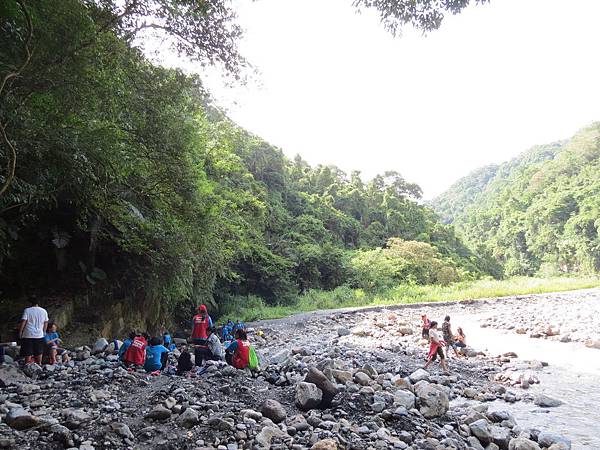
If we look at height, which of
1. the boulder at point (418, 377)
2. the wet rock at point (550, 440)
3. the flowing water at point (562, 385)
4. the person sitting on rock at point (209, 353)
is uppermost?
the person sitting on rock at point (209, 353)

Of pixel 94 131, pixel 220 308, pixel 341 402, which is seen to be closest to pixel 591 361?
pixel 341 402

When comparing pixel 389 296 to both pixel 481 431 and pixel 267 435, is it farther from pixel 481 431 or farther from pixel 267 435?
pixel 267 435

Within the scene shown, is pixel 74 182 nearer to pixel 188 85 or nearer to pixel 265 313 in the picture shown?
pixel 188 85

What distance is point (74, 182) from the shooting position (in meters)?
6.21

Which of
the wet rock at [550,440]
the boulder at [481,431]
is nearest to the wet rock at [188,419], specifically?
the boulder at [481,431]

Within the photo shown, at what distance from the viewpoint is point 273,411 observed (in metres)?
5.00

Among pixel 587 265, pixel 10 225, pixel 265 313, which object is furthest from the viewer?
pixel 587 265

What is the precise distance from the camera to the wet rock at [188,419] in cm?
450

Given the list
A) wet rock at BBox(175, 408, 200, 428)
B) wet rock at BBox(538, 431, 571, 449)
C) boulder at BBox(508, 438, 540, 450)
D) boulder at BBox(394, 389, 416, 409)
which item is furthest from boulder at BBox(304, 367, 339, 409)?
wet rock at BBox(538, 431, 571, 449)

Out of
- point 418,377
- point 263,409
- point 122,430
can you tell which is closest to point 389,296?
point 418,377

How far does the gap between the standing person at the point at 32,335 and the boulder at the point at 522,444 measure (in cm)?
773

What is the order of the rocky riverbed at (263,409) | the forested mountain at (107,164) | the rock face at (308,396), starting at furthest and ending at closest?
the rock face at (308,396) → the forested mountain at (107,164) → the rocky riverbed at (263,409)

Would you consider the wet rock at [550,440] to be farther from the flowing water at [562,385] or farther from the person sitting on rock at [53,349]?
the person sitting on rock at [53,349]

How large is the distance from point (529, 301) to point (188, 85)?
22879 millimetres
